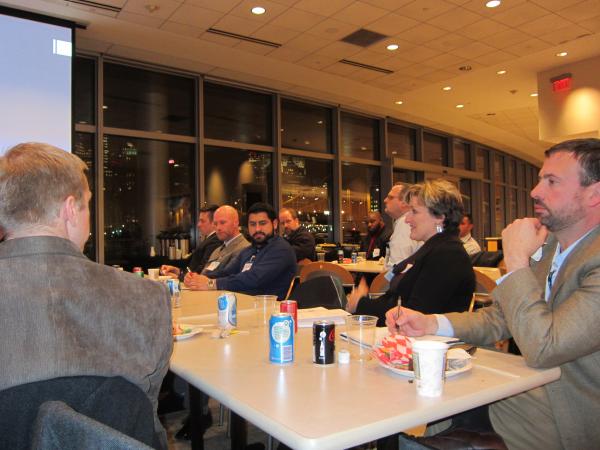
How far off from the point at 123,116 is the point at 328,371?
20.4 feet

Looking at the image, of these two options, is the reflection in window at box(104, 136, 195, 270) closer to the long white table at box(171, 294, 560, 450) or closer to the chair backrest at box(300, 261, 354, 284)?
the chair backrest at box(300, 261, 354, 284)

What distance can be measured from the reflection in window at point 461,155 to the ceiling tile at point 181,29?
25.4ft

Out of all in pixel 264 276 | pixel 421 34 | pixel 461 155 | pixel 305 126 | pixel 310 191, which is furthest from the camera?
pixel 461 155

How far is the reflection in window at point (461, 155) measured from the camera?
474 inches

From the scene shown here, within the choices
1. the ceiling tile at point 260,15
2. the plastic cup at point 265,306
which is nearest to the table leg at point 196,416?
the plastic cup at point 265,306

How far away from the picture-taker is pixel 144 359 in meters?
1.17

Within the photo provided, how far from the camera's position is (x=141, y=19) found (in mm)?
5500

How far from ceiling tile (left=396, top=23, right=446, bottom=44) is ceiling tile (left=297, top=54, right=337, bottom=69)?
113cm

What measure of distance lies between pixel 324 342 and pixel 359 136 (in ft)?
28.4

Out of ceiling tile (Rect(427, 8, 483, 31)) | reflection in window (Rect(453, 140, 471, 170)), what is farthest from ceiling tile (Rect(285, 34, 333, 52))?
reflection in window (Rect(453, 140, 471, 170))

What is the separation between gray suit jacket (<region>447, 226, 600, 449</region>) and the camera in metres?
1.33

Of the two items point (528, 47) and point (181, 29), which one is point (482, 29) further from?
point (181, 29)

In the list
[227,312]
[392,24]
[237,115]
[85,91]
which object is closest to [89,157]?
[85,91]

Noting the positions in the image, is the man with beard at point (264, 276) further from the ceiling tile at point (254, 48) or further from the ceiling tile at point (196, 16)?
the ceiling tile at point (254, 48)
